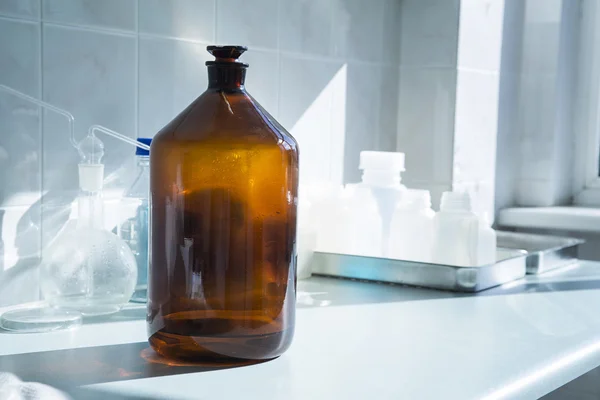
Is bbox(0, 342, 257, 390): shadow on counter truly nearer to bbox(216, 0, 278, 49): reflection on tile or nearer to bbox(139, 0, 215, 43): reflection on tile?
bbox(139, 0, 215, 43): reflection on tile

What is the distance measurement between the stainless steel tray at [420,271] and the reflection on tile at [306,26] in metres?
0.40

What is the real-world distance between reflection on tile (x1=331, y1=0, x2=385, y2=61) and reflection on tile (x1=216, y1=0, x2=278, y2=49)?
0.21 m

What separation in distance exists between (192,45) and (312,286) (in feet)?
1.36

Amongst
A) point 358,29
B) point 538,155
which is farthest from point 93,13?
point 538,155

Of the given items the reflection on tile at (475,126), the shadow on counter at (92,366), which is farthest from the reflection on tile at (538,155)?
the shadow on counter at (92,366)

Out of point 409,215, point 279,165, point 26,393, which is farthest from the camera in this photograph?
point 409,215

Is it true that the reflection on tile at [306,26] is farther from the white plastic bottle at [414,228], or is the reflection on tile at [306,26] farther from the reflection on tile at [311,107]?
the white plastic bottle at [414,228]

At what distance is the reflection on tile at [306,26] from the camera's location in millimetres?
1467

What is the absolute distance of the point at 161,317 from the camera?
2.64 ft

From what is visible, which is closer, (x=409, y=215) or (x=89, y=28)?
(x=89, y=28)

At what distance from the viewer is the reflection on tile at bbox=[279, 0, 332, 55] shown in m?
1.47

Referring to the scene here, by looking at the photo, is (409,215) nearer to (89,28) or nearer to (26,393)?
(89,28)

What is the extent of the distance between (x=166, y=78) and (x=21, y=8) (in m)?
0.26

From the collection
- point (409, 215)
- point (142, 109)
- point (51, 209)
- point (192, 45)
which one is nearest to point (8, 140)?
point (51, 209)
